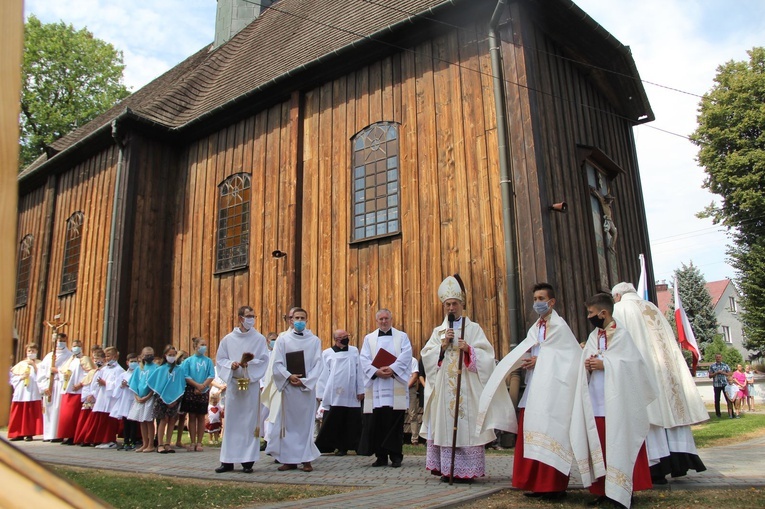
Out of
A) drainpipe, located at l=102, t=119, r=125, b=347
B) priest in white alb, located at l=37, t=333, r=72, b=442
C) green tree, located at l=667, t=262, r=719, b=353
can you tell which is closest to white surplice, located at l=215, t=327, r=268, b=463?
priest in white alb, located at l=37, t=333, r=72, b=442

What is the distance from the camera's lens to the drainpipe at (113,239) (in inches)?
556

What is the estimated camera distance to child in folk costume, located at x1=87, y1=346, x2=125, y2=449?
1155 centimetres

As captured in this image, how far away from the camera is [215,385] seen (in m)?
13.0

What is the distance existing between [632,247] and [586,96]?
3395 millimetres

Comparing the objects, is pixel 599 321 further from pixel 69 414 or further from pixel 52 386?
pixel 52 386

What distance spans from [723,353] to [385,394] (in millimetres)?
35588

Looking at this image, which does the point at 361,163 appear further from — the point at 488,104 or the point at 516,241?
the point at 516,241

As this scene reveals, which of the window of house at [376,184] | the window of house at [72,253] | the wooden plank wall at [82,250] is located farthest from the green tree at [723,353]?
the window of house at [72,253]

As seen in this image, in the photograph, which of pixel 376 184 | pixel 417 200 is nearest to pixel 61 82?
pixel 376 184

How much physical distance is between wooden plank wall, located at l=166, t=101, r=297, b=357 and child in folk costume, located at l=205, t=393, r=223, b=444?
3.71 ft

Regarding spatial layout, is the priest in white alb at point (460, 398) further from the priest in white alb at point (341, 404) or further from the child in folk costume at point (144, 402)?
the child in folk costume at point (144, 402)

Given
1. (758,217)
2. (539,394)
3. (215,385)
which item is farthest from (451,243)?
(758,217)

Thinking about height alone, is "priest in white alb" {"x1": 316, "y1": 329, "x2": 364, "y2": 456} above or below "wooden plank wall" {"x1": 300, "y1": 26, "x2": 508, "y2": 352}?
below

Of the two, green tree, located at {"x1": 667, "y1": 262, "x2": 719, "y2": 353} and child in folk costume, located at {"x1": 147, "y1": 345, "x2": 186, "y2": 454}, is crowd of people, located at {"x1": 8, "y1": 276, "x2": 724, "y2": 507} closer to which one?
child in folk costume, located at {"x1": 147, "y1": 345, "x2": 186, "y2": 454}
